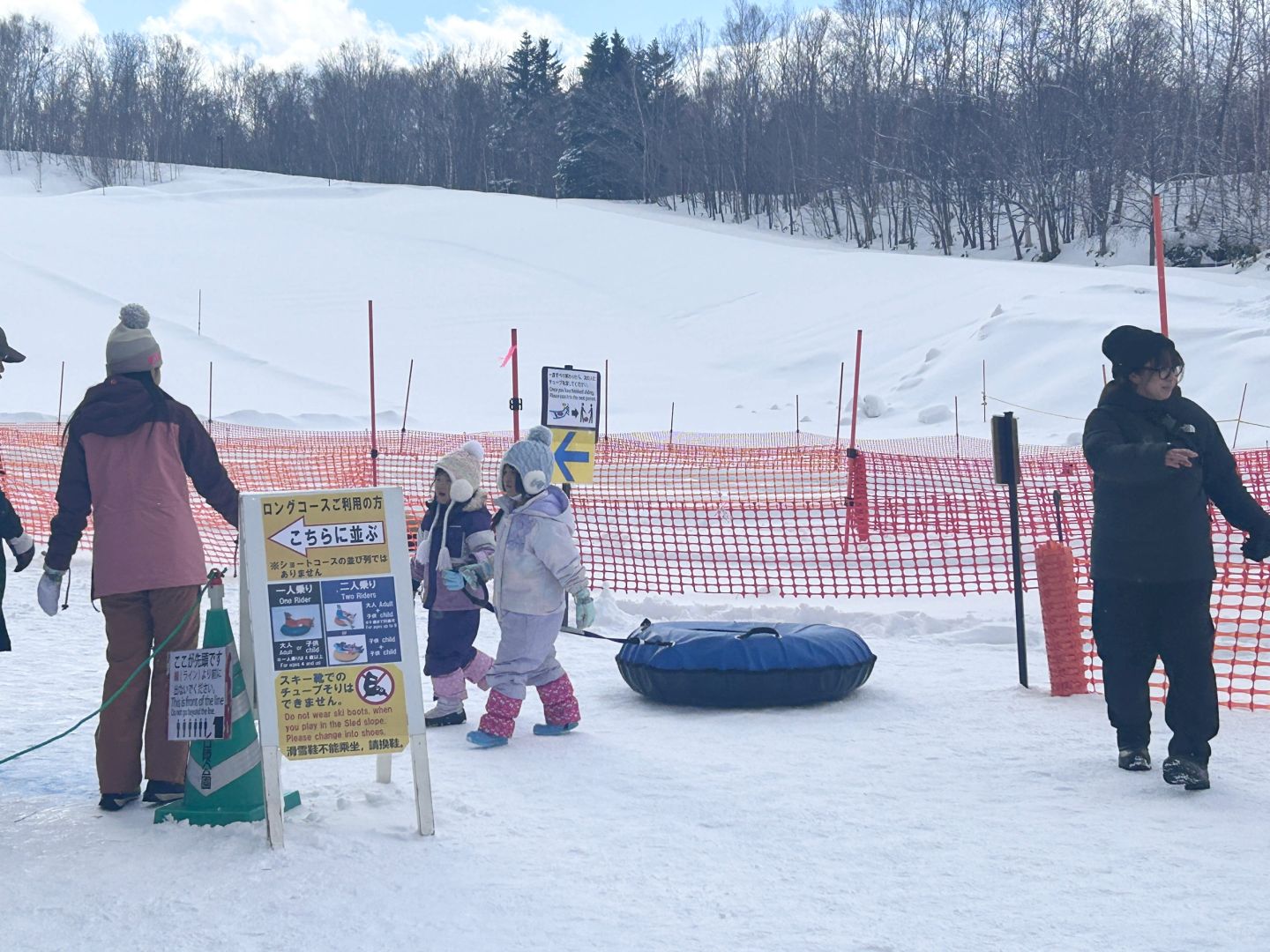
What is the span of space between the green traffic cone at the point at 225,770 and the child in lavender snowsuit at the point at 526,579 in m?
1.52

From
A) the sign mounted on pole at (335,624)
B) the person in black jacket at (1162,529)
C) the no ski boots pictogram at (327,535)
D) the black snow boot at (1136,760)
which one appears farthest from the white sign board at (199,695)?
the black snow boot at (1136,760)

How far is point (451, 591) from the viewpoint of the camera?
255 inches

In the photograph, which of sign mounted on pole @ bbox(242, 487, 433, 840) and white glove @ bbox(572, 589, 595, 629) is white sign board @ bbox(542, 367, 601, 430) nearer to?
white glove @ bbox(572, 589, 595, 629)

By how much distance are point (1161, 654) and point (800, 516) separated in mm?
9246

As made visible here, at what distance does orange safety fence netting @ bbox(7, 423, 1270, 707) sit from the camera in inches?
397

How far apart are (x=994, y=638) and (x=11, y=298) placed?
3755 cm

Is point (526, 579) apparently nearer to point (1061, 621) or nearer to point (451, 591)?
point (451, 591)

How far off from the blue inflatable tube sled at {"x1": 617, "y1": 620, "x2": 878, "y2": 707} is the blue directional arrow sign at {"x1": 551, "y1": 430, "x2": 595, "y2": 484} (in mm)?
2998

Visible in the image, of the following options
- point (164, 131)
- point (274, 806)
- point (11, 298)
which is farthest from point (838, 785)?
point (164, 131)

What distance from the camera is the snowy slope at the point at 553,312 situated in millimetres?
30031

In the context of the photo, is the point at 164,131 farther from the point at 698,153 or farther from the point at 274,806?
the point at 274,806

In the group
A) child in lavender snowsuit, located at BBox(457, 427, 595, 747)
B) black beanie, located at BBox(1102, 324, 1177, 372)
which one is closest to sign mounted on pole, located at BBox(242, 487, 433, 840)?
child in lavender snowsuit, located at BBox(457, 427, 595, 747)

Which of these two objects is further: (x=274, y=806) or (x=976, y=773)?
(x=976, y=773)

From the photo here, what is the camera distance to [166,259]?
47.6 m
